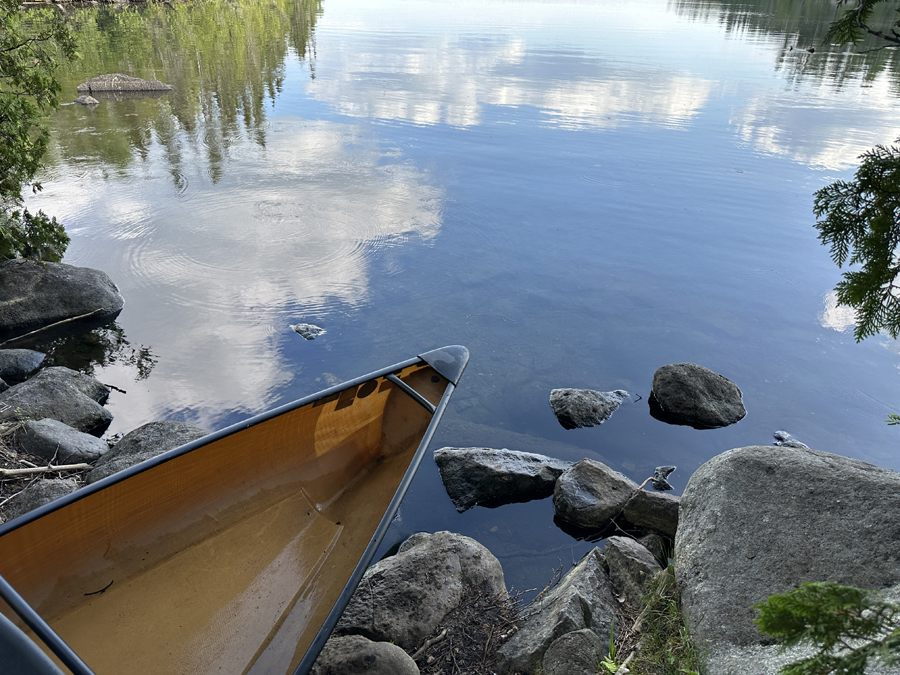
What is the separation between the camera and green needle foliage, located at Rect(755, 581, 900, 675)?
50.4 inches

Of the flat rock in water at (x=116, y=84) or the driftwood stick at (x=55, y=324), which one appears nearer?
the driftwood stick at (x=55, y=324)

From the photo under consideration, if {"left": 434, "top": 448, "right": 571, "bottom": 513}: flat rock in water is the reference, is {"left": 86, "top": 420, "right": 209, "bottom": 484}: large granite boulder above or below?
above

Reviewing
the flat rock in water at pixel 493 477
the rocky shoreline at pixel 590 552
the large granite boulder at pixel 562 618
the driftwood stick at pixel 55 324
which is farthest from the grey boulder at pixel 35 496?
the driftwood stick at pixel 55 324

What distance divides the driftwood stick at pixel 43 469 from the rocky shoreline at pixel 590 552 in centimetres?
1

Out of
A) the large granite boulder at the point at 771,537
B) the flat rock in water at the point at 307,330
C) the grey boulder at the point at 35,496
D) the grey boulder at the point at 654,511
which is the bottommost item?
the flat rock in water at the point at 307,330

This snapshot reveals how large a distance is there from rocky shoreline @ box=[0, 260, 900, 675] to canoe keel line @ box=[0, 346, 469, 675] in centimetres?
42

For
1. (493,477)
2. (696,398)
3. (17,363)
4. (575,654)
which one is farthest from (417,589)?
(17,363)

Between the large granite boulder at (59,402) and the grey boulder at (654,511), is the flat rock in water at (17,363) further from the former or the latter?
the grey boulder at (654,511)

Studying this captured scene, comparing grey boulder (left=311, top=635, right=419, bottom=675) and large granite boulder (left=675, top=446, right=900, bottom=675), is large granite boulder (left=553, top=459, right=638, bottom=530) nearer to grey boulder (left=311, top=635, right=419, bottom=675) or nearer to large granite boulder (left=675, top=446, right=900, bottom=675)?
large granite boulder (left=675, top=446, right=900, bottom=675)

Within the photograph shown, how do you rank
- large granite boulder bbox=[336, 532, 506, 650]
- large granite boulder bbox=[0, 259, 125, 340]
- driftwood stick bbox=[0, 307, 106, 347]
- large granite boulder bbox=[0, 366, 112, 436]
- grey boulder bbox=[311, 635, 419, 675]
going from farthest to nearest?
large granite boulder bbox=[0, 259, 125, 340], driftwood stick bbox=[0, 307, 106, 347], large granite boulder bbox=[0, 366, 112, 436], large granite boulder bbox=[336, 532, 506, 650], grey boulder bbox=[311, 635, 419, 675]

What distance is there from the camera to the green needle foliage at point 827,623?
1.28m

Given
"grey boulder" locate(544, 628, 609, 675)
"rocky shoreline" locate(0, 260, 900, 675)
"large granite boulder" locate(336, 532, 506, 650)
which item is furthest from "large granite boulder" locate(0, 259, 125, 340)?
"grey boulder" locate(544, 628, 609, 675)

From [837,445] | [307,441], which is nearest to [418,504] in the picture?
[307,441]

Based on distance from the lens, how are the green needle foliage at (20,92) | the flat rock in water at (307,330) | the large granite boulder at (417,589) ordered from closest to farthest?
the large granite boulder at (417,589) < the green needle foliage at (20,92) < the flat rock in water at (307,330)
